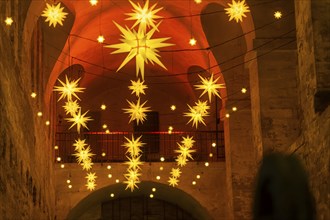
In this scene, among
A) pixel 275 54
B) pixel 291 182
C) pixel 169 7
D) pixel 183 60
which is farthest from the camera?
pixel 183 60

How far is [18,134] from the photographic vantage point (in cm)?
1107

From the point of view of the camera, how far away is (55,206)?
17797 mm

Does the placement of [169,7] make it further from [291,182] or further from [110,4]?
[291,182]

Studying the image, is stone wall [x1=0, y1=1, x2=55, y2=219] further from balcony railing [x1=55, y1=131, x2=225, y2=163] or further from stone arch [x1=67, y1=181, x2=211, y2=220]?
balcony railing [x1=55, y1=131, x2=225, y2=163]

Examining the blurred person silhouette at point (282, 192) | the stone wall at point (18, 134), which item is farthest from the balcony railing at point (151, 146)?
the blurred person silhouette at point (282, 192)

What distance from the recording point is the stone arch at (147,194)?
1853cm

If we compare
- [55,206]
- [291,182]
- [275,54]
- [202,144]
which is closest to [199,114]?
[275,54]

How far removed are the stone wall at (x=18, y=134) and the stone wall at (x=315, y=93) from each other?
4.13 m

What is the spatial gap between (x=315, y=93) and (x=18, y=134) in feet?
16.5

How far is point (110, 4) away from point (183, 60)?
391 cm

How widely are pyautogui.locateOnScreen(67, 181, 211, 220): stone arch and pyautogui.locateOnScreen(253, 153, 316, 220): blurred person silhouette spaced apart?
17.1 metres

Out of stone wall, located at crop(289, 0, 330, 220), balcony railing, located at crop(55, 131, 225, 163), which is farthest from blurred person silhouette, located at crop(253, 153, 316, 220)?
balcony railing, located at crop(55, 131, 225, 163)

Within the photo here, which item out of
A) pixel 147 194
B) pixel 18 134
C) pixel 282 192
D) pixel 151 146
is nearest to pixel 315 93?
pixel 18 134

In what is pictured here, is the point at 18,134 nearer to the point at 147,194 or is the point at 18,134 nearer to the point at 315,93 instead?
the point at 315,93
